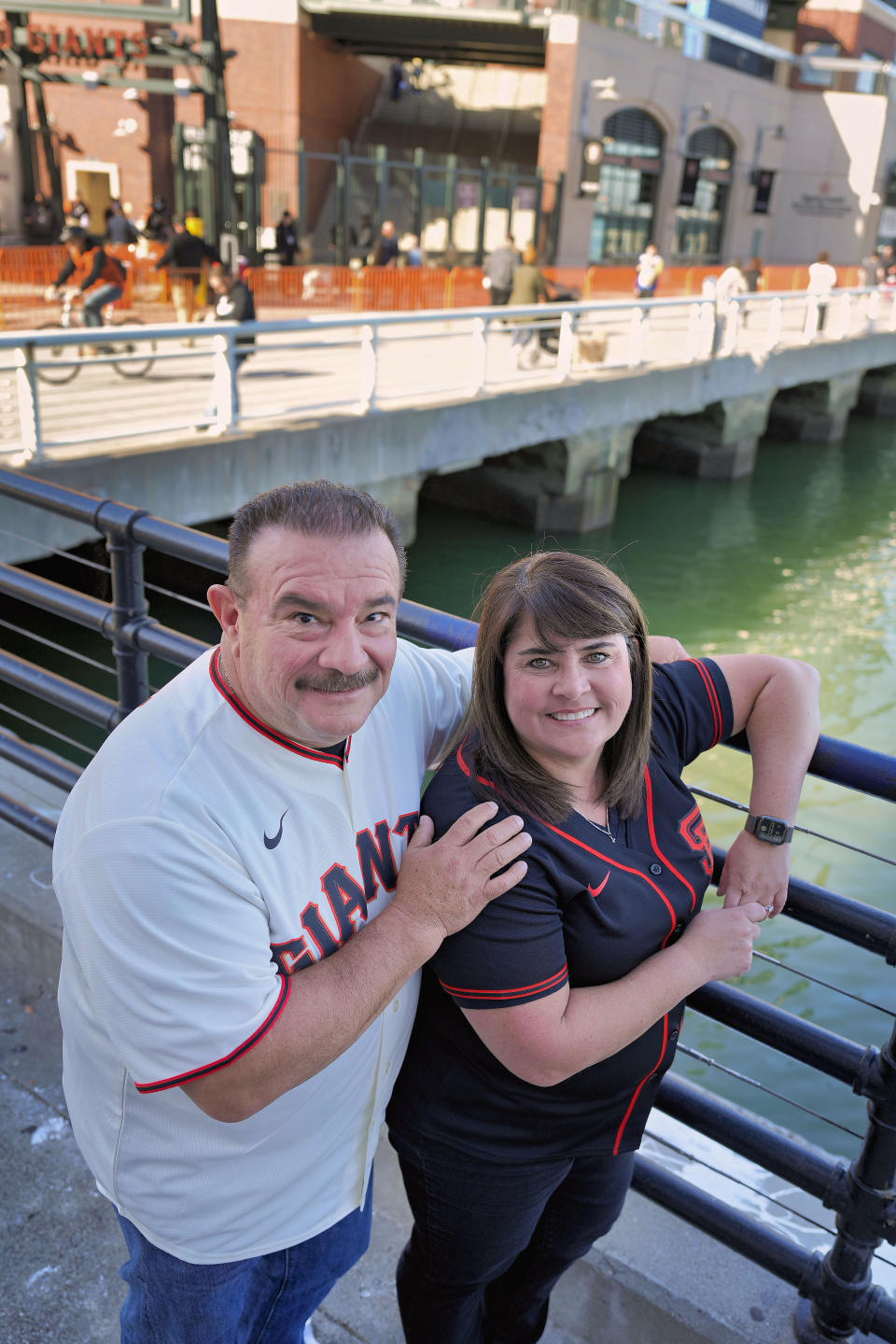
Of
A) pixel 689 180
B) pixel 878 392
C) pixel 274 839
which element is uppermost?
pixel 689 180

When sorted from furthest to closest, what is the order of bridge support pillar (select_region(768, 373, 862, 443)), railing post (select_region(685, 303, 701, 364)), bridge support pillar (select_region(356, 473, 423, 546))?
1. bridge support pillar (select_region(768, 373, 862, 443))
2. railing post (select_region(685, 303, 701, 364))
3. bridge support pillar (select_region(356, 473, 423, 546))

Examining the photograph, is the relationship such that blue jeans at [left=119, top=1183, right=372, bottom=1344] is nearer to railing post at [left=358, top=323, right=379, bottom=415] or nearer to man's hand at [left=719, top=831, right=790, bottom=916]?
man's hand at [left=719, top=831, right=790, bottom=916]

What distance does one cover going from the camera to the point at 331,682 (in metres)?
1.52

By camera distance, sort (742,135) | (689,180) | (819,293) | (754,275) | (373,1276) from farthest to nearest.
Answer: (742,135) < (689,180) < (754,275) < (819,293) < (373,1276)

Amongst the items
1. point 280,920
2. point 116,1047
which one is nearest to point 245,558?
point 280,920

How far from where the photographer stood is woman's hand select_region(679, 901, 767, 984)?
1714mm

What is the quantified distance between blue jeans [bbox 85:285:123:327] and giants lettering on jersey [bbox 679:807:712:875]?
12.6m

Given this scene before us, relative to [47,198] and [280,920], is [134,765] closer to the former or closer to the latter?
[280,920]

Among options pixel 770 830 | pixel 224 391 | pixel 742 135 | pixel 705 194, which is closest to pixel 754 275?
pixel 705 194

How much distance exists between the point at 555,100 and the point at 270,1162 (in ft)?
100

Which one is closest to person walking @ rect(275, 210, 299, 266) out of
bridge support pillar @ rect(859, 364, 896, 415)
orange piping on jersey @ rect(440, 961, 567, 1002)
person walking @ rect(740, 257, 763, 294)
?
person walking @ rect(740, 257, 763, 294)

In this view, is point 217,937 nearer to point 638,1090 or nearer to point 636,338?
point 638,1090

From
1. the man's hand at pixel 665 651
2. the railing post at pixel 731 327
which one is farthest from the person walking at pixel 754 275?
the man's hand at pixel 665 651

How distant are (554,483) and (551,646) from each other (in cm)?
1422
